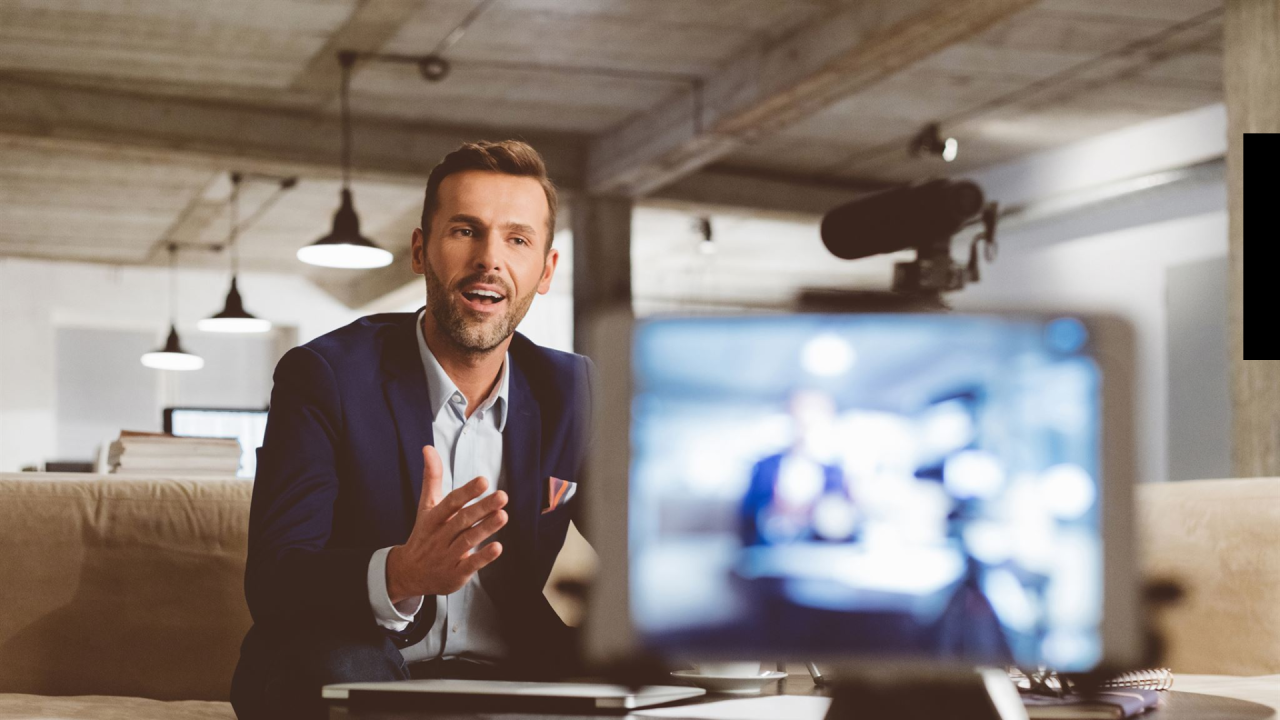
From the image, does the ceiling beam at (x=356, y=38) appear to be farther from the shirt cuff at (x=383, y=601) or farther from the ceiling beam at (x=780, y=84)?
the shirt cuff at (x=383, y=601)

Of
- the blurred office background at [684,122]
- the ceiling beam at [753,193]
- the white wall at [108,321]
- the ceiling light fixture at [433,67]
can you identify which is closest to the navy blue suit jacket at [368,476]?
the blurred office background at [684,122]

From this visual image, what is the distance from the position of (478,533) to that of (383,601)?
0.73ft

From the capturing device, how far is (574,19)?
5.68 m

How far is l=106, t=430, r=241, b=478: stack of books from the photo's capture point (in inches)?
126

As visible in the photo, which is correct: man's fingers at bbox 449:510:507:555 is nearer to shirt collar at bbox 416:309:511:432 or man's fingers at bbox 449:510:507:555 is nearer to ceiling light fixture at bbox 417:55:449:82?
shirt collar at bbox 416:309:511:432

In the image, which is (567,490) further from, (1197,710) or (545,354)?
(1197,710)

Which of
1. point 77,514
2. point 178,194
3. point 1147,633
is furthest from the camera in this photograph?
point 178,194

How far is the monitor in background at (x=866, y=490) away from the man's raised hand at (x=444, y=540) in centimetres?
23

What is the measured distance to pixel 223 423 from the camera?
5625mm

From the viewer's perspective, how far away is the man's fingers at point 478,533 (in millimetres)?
1084

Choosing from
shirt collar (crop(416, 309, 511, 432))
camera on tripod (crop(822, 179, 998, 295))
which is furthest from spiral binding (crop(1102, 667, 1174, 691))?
shirt collar (crop(416, 309, 511, 432))

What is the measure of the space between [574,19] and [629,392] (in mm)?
5053

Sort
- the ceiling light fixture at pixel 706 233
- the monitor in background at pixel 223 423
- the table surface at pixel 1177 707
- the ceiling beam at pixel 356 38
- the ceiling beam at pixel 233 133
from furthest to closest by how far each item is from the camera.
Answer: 1. the ceiling light fixture at pixel 706 233
2. the ceiling beam at pixel 233 133
3. the monitor in background at pixel 223 423
4. the ceiling beam at pixel 356 38
5. the table surface at pixel 1177 707

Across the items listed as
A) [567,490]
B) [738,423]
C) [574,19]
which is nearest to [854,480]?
[738,423]
